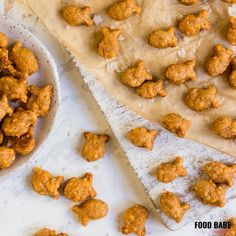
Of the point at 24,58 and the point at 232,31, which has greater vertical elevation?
the point at 24,58

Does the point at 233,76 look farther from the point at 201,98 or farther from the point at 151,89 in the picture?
the point at 151,89

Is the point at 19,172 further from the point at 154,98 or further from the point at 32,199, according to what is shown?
the point at 154,98

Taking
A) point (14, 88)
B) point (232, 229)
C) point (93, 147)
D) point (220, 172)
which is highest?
point (14, 88)

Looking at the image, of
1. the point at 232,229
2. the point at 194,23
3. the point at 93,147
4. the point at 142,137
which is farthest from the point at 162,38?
the point at 232,229

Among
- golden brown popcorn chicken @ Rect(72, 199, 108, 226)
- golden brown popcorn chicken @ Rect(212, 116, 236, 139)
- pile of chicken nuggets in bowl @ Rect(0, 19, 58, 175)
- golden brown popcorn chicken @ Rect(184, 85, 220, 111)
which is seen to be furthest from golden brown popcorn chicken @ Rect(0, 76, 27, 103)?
golden brown popcorn chicken @ Rect(212, 116, 236, 139)

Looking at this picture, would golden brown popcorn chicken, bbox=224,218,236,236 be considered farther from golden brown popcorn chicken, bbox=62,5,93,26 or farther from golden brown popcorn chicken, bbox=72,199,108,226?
golden brown popcorn chicken, bbox=62,5,93,26

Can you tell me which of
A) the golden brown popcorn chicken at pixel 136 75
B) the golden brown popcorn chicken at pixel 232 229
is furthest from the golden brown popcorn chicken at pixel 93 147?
the golden brown popcorn chicken at pixel 232 229
